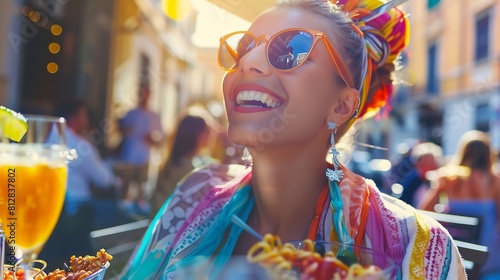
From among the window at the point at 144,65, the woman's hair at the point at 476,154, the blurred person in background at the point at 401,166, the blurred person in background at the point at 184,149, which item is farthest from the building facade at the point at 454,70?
the blurred person in background at the point at 184,149

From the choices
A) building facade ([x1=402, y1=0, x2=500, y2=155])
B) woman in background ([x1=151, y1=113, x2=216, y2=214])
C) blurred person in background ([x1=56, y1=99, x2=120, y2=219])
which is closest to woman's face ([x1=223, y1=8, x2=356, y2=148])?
blurred person in background ([x1=56, y1=99, x2=120, y2=219])

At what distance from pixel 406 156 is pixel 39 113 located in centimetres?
383

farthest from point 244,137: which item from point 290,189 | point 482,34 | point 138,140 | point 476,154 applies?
point 482,34

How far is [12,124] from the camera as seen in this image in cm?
100

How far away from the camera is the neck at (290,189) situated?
1087mm

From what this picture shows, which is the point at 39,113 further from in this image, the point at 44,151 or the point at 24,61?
the point at 44,151

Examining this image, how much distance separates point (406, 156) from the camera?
4.44 meters

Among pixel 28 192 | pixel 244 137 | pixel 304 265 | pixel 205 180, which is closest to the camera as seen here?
pixel 304 265

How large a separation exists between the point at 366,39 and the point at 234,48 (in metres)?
0.30

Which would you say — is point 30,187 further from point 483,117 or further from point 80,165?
point 483,117

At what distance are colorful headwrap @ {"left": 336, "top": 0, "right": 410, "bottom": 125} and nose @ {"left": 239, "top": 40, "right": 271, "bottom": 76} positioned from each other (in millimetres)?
225

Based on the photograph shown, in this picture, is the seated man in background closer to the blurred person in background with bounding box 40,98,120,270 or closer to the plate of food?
the blurred person in background with bounding box 40,98,120,270

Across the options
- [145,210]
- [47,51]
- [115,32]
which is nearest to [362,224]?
A: [145,210]

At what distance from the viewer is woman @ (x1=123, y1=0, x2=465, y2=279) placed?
39.4 inches
